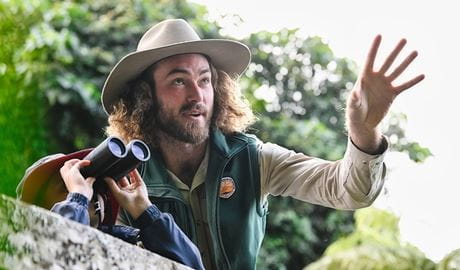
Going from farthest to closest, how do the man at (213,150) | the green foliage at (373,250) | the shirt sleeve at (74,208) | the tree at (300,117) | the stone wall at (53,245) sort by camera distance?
the tree at (300,117), the green foliage at (373,250), the man at (213,150), the shirt sleeve at (74,208), the stone wall at (53,245)

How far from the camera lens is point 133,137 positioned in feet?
3.65

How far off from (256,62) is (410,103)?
0.44 m

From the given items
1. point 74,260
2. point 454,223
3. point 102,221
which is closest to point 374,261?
point 454,223

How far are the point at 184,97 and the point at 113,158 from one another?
0.29m

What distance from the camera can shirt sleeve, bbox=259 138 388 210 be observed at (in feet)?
3.32

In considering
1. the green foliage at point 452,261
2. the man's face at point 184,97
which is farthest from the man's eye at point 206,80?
the green foliage at point 452,261

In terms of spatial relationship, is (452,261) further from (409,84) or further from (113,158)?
(113,158)

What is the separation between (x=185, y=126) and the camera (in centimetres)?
108

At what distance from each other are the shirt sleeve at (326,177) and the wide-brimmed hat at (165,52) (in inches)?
5.8

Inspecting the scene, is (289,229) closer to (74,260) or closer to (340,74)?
(340,74)

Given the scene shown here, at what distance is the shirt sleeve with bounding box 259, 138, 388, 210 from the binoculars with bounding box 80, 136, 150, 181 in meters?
0.29

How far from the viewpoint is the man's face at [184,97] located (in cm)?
109

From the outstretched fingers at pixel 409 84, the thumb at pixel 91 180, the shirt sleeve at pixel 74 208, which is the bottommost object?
the thumb at pixel 91 180

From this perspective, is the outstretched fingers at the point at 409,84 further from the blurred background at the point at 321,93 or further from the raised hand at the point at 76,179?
the blurred background at the point at 321,93
